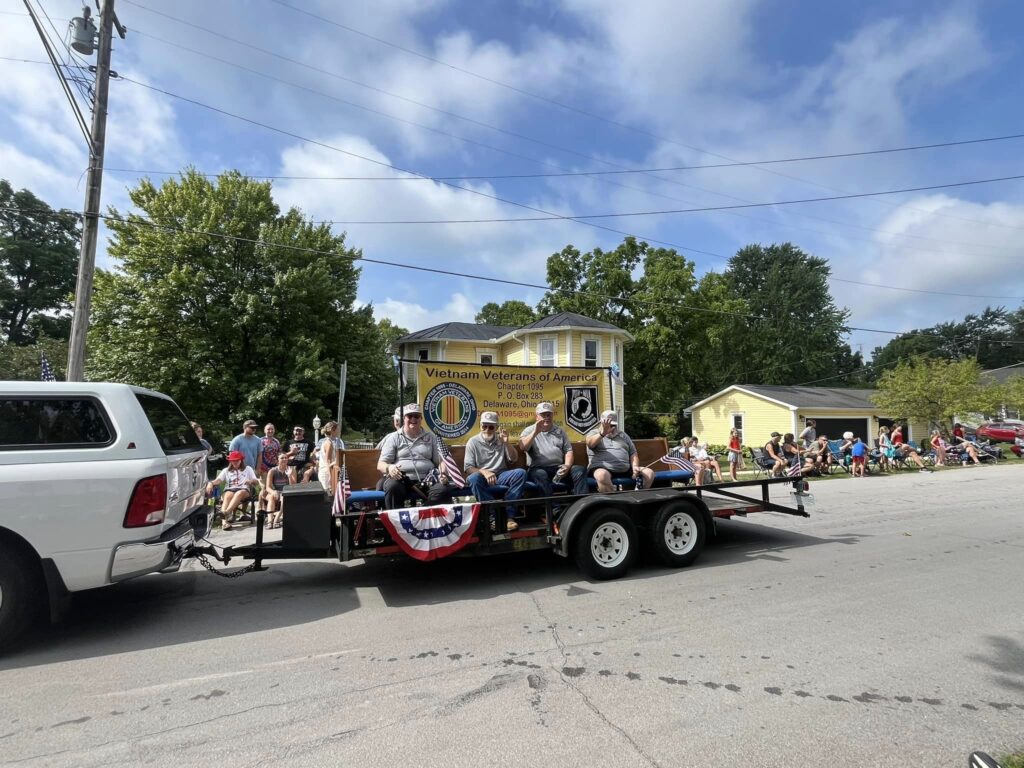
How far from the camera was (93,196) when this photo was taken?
403 inches

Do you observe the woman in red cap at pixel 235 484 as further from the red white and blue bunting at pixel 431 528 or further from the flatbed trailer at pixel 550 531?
the red white and blue bunting at pixel 431 528

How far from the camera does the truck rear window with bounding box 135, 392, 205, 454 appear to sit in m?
4.57

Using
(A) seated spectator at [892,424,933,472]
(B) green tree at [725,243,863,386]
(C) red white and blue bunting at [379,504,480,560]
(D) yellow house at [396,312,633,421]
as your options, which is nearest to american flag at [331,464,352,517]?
(C) red white and blue bunting at [379,504,480,560]

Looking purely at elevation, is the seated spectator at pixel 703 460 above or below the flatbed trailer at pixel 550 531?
above

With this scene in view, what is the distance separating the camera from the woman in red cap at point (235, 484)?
866 centimetres

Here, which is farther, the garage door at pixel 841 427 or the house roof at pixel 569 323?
the garage door at pixel 841 427

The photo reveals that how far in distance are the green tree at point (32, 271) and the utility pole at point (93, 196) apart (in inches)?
1446

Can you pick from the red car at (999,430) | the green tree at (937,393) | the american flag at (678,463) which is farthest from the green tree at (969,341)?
the american flag at (678,463)

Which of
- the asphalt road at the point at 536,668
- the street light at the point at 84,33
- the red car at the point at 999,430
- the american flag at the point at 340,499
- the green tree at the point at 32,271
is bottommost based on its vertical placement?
the asphalt road at the point at 536,668

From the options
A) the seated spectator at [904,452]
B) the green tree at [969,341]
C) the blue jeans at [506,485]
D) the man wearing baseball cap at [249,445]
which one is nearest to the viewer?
the blue jeans at [506,485]

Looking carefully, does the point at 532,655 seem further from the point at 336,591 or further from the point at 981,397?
the point at 981,397

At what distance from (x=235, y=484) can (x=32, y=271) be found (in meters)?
46.0

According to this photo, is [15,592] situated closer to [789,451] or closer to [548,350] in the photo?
[789,451]

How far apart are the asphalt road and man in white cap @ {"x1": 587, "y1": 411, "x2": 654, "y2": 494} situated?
120cm
